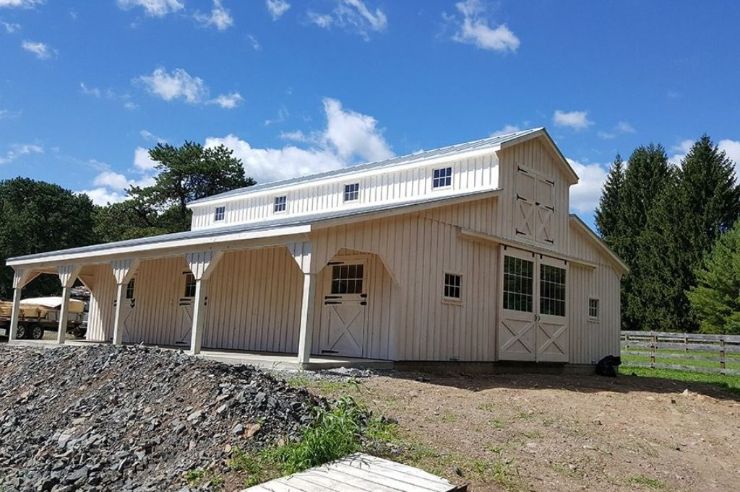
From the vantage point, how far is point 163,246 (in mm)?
13789

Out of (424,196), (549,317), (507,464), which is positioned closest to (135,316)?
(424,196)

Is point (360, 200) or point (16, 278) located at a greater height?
point (360, 200)

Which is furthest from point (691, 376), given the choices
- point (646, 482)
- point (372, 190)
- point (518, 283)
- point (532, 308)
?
point (646, 482)

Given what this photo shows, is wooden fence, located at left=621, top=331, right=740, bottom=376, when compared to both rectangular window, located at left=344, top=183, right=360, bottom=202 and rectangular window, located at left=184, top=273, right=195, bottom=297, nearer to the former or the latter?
rectangular window, located at left=344, top=183, right=360, bottom=202

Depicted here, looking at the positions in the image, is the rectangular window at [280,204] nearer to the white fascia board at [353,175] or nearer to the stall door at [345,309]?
the white fascia board at [353,175]

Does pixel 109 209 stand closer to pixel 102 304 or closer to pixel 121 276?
pixel 102 304

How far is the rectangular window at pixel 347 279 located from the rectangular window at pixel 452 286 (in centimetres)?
178

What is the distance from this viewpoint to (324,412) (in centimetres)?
695

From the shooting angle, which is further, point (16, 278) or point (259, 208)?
point (259, 208)

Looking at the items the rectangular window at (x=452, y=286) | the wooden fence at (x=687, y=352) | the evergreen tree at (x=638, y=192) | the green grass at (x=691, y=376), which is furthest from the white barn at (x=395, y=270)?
the evergreen tree at (x=638, y=192)

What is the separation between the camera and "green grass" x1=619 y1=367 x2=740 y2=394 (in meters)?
16.5

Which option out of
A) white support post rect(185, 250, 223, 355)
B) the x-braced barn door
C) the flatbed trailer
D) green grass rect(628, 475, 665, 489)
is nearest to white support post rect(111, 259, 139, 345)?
white support post rect(185, 250, 223, 355)

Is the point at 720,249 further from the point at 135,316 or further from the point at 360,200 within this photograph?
the point at 135,316

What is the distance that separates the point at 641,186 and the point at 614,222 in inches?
115
